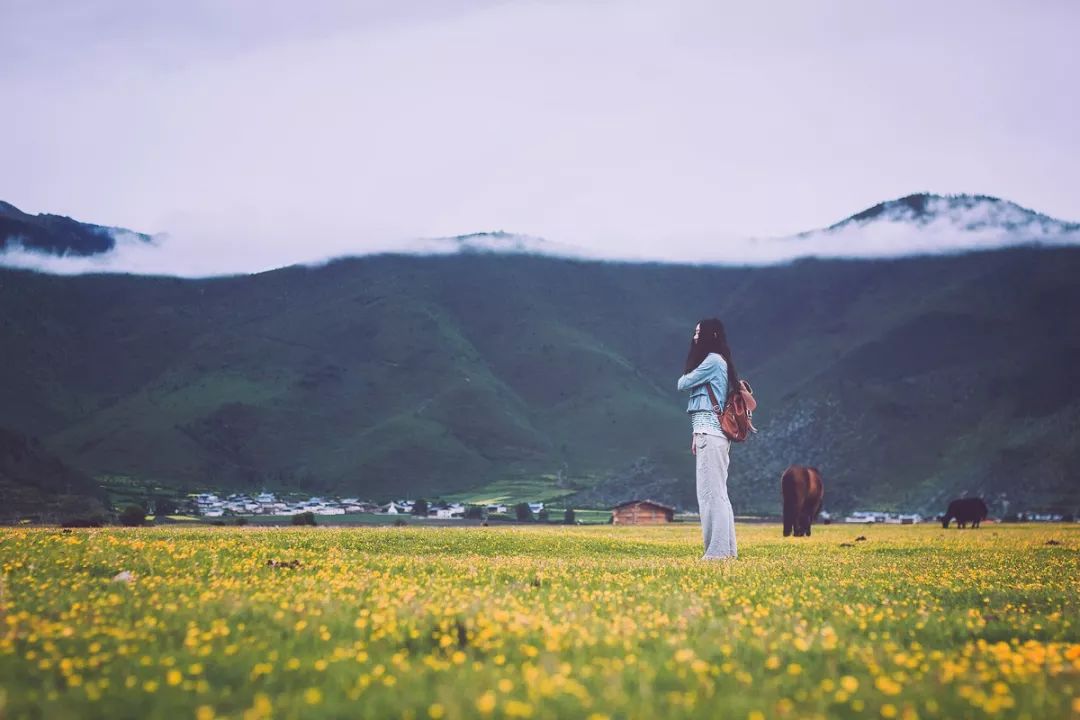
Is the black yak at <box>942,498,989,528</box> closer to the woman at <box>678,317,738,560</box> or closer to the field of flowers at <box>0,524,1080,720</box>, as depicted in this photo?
the woman at <box>678,317,738,560</box>

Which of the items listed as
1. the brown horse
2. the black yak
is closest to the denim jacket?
the brown horse

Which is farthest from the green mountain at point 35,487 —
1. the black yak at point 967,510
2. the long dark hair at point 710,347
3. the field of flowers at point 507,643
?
the field of flowers at point 507,643

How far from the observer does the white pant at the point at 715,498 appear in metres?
27.6

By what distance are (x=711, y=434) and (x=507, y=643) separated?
59.9 ft

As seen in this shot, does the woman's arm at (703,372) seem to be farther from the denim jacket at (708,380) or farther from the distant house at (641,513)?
the distant house at (641,513)

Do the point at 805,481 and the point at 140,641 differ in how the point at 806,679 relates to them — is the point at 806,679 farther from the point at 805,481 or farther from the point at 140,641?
the point at 805,481

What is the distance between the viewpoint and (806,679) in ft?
30.8

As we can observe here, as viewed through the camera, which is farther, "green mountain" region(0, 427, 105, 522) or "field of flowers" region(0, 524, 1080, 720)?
"green mountain" region(0, 427, 105, 522)

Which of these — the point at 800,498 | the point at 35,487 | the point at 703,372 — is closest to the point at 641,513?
the point at 800,498

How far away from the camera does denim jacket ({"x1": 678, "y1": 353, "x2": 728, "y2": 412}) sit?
27859 mm

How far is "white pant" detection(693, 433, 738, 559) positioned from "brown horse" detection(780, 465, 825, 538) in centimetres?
3310

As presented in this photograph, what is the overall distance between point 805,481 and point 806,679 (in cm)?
5512

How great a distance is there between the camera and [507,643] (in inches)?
423

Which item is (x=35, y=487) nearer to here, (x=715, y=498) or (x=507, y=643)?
(x=715, y=498)
